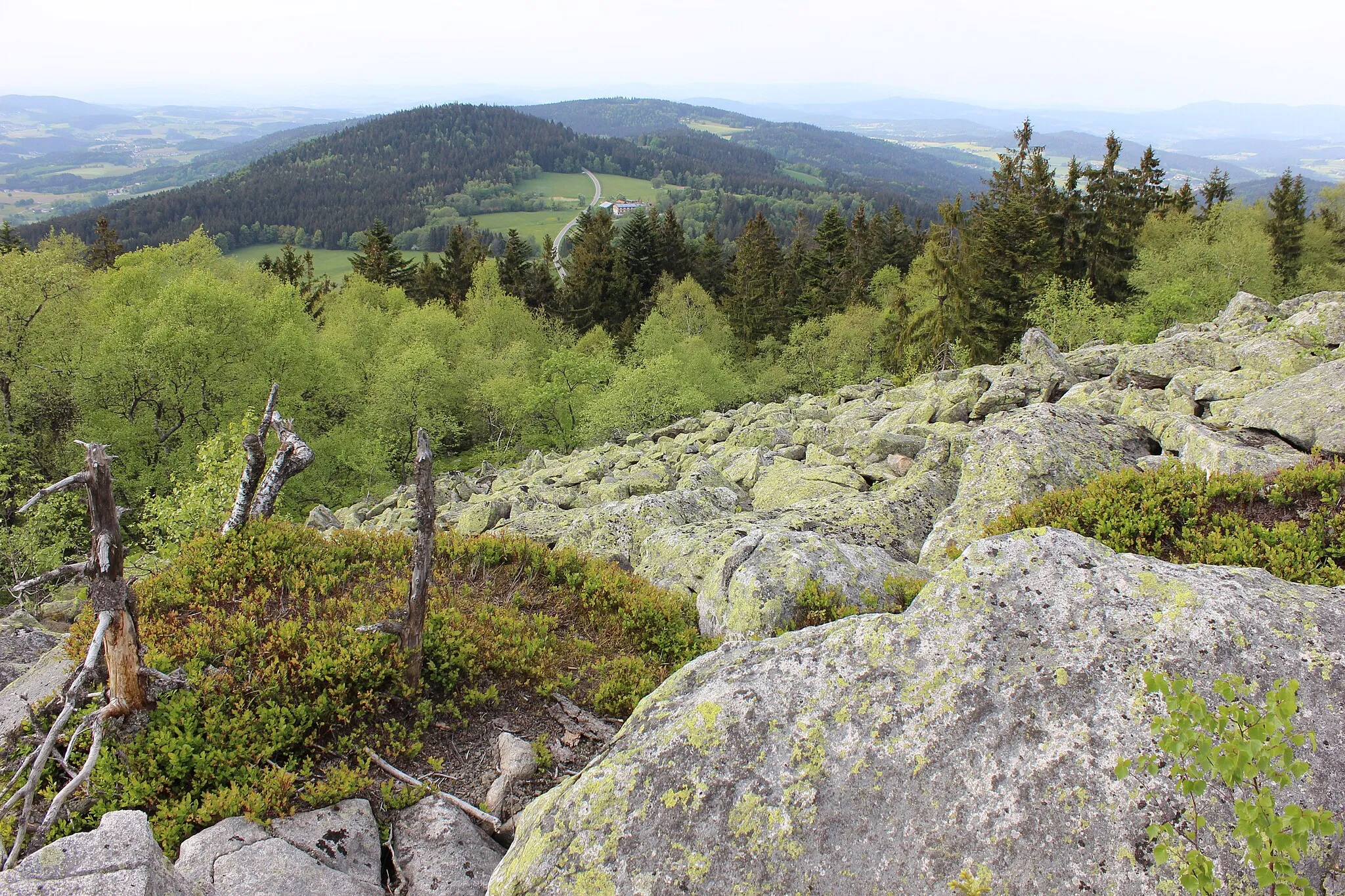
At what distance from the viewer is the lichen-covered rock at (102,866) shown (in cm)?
502

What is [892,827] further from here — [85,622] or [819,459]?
[819,459]

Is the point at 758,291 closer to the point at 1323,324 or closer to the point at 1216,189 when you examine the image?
the point at 1216,189

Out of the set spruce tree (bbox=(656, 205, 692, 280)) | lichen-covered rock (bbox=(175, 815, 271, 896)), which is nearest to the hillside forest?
spruce tree (bbox=(656, 205, 692, 280))

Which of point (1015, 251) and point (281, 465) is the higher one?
point (1015, 251)

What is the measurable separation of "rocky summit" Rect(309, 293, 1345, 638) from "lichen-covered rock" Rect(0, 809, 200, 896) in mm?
7285

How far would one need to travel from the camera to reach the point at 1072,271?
60.4 m

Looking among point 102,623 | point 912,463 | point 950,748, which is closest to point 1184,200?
point 912,463

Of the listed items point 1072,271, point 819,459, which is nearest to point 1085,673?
point 819,459

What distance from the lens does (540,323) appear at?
74.4 metres

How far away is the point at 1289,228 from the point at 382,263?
9408cm

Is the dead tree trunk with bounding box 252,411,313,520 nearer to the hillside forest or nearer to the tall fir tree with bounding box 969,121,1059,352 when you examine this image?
the hillside forest

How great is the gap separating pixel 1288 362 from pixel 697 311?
63.4 metres

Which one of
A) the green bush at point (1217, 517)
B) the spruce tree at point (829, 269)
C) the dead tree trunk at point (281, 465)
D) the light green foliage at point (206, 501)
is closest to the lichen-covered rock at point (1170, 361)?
the green bush at point (1217, 517)

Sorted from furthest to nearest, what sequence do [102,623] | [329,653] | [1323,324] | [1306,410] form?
[1323,324], [1306,410], [329,653], [102,623]
